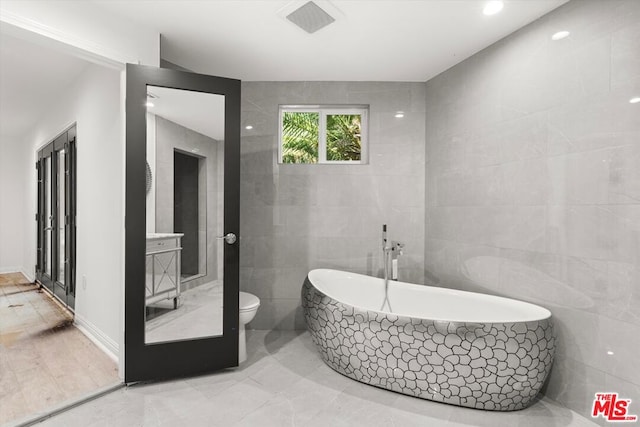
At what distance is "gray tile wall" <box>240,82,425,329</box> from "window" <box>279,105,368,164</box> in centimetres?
11

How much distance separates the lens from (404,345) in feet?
6.39

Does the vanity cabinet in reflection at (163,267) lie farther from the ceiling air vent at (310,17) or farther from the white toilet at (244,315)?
the ceiling air vent at (310,17)

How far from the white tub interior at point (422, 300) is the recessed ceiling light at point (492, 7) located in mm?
1942

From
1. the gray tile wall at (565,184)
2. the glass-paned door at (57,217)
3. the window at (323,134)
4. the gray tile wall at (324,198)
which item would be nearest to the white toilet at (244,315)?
the gray tile wall at (324,198)

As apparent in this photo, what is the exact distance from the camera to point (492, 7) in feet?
6.59

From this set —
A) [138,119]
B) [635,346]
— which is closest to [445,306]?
[635,346]

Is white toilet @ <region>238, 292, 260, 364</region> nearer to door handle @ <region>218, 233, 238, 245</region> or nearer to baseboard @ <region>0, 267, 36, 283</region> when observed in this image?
door handle @ <region>218, 233, 238, 245</region>

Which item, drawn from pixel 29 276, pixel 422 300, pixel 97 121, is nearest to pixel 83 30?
pixel 97 121

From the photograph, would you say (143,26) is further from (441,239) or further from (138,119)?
(441,239)

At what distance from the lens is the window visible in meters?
3.25

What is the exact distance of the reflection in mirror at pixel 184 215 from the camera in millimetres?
2164

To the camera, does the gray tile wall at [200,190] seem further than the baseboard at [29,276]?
No

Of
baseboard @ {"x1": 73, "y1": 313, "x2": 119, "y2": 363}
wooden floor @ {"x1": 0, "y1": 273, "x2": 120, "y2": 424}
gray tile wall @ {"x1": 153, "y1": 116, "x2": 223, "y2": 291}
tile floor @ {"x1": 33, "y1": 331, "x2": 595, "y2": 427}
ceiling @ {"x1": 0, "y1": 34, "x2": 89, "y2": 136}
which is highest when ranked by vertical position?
ceiling @ {"x1": 0, "y1": 34, "x2": 89, "y2": 136}

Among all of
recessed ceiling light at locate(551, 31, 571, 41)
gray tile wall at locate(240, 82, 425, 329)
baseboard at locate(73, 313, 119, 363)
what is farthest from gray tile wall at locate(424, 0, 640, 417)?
baseboard at locate(73, 313, 119, 363)
